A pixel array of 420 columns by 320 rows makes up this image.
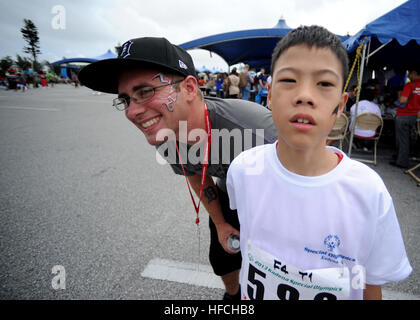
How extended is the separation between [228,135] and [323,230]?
855 mm

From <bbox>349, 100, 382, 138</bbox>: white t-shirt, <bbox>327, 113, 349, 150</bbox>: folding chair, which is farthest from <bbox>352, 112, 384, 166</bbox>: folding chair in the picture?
<bbox>327, 113, 349, 150</bbox>: folding chair

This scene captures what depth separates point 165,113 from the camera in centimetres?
132

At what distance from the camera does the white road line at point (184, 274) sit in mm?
1825

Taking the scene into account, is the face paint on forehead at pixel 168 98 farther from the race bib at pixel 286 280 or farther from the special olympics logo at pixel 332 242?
the special olympics logo at pixel 332 242

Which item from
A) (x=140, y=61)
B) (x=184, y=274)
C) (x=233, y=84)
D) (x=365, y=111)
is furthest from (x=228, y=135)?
(x=233, y=84)

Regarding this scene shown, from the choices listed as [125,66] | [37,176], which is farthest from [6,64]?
[125,66]

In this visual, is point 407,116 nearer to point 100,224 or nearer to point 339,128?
point 339,128

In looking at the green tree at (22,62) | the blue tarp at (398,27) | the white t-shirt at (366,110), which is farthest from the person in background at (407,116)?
the green tree at (22,62)

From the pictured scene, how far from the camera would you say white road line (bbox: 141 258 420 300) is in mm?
1825

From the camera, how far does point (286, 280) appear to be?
88 cm

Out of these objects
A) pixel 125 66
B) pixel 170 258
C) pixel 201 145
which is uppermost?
pixel 125 66

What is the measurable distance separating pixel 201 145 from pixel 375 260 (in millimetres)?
1130

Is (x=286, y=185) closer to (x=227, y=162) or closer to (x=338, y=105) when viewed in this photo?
(x=338, y=105)

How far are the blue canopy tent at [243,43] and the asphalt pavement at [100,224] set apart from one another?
541 cm
